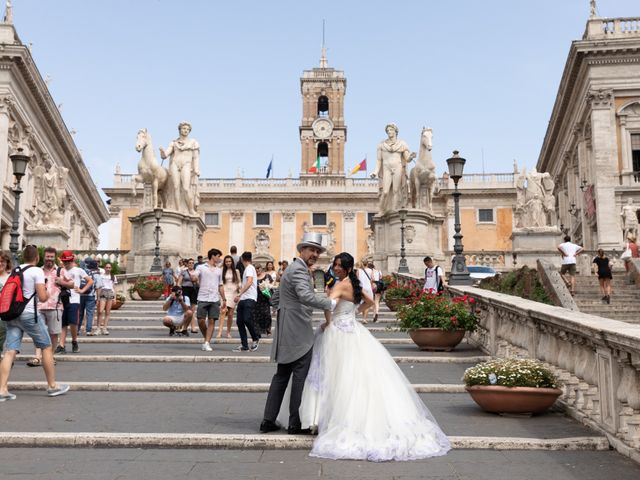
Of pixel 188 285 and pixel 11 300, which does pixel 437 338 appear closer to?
pixel 188 285

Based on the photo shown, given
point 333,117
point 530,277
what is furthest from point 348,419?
point 333,117

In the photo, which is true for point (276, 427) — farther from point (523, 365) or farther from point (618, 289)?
point (618, 289)

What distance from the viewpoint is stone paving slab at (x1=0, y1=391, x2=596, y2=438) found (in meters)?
5.55

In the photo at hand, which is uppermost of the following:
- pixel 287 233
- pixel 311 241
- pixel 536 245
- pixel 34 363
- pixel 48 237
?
pixel 287 233

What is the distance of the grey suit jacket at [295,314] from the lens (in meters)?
5.50

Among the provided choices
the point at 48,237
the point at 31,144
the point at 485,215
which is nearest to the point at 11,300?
the point at 48,237

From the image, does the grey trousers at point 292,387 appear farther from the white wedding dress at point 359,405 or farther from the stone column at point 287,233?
the stone column at point 287,233

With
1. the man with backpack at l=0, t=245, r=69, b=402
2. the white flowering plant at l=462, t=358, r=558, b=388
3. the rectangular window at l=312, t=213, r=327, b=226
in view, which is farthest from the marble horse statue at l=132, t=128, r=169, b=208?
Result: the rectangular window at l=312, t=213, r=327, b=226

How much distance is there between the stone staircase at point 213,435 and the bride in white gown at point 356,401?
15 centimetres

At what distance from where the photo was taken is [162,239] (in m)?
22.7

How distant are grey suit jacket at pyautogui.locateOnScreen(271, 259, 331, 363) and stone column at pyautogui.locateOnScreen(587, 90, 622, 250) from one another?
28947mm

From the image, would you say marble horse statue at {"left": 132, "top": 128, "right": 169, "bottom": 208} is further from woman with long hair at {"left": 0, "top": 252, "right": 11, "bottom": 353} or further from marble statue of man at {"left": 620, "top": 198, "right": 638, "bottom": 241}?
marble statue of man at {"left": 620, "top": 198, "right": 638, "bottom": 241}

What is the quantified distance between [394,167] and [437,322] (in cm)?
1294

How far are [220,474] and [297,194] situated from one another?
55024 mm
